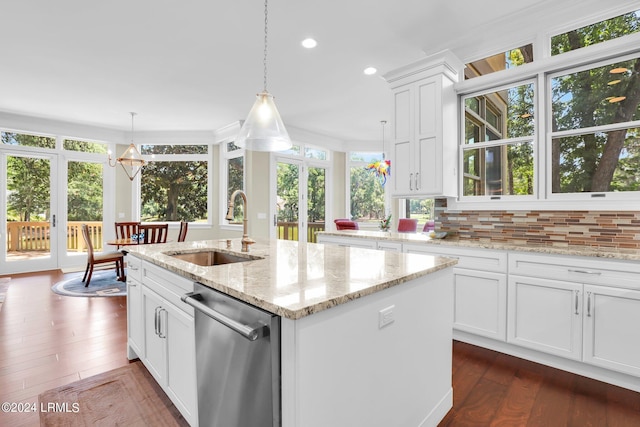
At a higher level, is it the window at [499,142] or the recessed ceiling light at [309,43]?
the recessed ceiling light at [309,43]

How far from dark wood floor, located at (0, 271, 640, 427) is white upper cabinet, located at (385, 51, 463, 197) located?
1603 mm

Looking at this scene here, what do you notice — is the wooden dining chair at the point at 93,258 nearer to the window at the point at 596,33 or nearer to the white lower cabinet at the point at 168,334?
the white lower cabinet at the point at 168,334

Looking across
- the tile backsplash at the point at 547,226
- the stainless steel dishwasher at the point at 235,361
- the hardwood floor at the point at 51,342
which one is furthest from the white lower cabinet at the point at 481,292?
the hardwood floor at the point at 51,342

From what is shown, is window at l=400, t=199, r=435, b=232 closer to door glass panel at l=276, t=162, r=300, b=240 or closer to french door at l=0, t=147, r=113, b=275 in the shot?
door glass panel at l=276, t=162, r=300, b=240

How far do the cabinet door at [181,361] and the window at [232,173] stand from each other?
15.7 feet

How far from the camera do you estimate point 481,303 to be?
8.93 feet

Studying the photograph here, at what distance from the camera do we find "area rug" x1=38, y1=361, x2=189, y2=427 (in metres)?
1.87

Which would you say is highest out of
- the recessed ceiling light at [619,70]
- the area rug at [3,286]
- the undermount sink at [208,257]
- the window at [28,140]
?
the window at [28,140]

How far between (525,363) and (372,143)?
20.2ft

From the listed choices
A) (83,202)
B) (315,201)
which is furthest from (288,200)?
(83,202)

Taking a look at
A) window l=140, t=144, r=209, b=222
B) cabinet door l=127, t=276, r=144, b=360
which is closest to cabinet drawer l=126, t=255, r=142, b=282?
cabinet door l=127, t=276, r=144, b=360

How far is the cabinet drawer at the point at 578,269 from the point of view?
82.3 inches

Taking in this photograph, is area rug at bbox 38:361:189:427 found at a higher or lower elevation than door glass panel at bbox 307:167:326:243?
lower

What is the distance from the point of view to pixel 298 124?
250 inches
